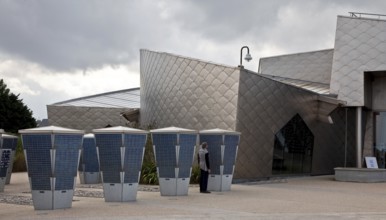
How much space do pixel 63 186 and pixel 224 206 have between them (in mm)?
3771

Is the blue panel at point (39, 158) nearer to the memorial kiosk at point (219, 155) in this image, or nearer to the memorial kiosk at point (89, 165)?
the memorial kiosk at point (219, 155)

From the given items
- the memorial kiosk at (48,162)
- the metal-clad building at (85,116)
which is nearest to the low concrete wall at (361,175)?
the memorial kiosk at (48,162)

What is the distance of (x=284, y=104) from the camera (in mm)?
23016

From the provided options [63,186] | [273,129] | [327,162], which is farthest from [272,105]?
[63,186]

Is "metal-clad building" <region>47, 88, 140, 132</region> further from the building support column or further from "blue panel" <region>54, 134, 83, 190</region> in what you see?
"blue panel" <region>54, 134, 83, 190</region>

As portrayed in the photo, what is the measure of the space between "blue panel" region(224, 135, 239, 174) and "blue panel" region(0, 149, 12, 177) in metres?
7.34

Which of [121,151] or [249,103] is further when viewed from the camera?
[249,103]

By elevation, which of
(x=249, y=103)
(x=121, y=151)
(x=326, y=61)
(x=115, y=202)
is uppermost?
(x=326, y=61)

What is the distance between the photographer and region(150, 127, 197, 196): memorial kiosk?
1467 cm

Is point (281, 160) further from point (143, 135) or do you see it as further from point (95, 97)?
point (95, 97)

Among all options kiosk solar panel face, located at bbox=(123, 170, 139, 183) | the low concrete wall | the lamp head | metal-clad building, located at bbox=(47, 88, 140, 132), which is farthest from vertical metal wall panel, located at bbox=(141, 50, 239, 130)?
metal-clad building, located at bbox=(47, 88, 140, 132)

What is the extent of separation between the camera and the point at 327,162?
1101 inches

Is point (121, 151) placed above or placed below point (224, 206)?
above

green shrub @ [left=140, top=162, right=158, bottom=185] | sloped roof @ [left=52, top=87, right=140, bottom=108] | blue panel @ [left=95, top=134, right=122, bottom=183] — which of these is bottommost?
green shrub @ [left=140, top=162, right=158, bottom=185]
